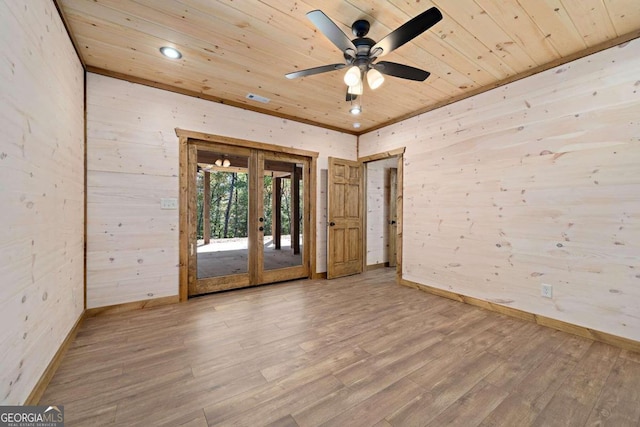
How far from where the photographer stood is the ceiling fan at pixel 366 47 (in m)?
1.70

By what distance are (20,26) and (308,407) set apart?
2.76 metres

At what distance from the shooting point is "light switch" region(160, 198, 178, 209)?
3254mm

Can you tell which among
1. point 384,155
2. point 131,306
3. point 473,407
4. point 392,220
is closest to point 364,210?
point 392,220

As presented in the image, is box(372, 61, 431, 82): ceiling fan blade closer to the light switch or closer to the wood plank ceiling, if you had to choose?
the wood plank ceiling

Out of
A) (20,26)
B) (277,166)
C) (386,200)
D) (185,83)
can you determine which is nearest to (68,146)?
(20,26)

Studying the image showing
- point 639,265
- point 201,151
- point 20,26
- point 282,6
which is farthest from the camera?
point 201,151

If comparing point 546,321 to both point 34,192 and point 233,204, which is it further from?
point 233,204

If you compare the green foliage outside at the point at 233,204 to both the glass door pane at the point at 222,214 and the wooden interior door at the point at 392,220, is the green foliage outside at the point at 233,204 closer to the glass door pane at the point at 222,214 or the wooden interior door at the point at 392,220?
the glass door pane at the point at 222,214

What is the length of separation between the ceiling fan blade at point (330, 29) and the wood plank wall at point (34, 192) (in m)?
1.61

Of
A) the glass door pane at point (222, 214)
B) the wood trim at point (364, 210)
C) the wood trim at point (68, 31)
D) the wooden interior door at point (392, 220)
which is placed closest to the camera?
the wood trim at point (68, 31)

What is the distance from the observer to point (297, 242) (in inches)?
205

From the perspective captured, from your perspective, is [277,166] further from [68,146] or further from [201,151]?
[68,146]

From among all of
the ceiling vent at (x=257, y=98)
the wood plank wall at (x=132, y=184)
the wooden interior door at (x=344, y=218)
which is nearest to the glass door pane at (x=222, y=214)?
the wood plank wall at (x=132, y=184)

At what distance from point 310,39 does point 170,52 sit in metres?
1.44
